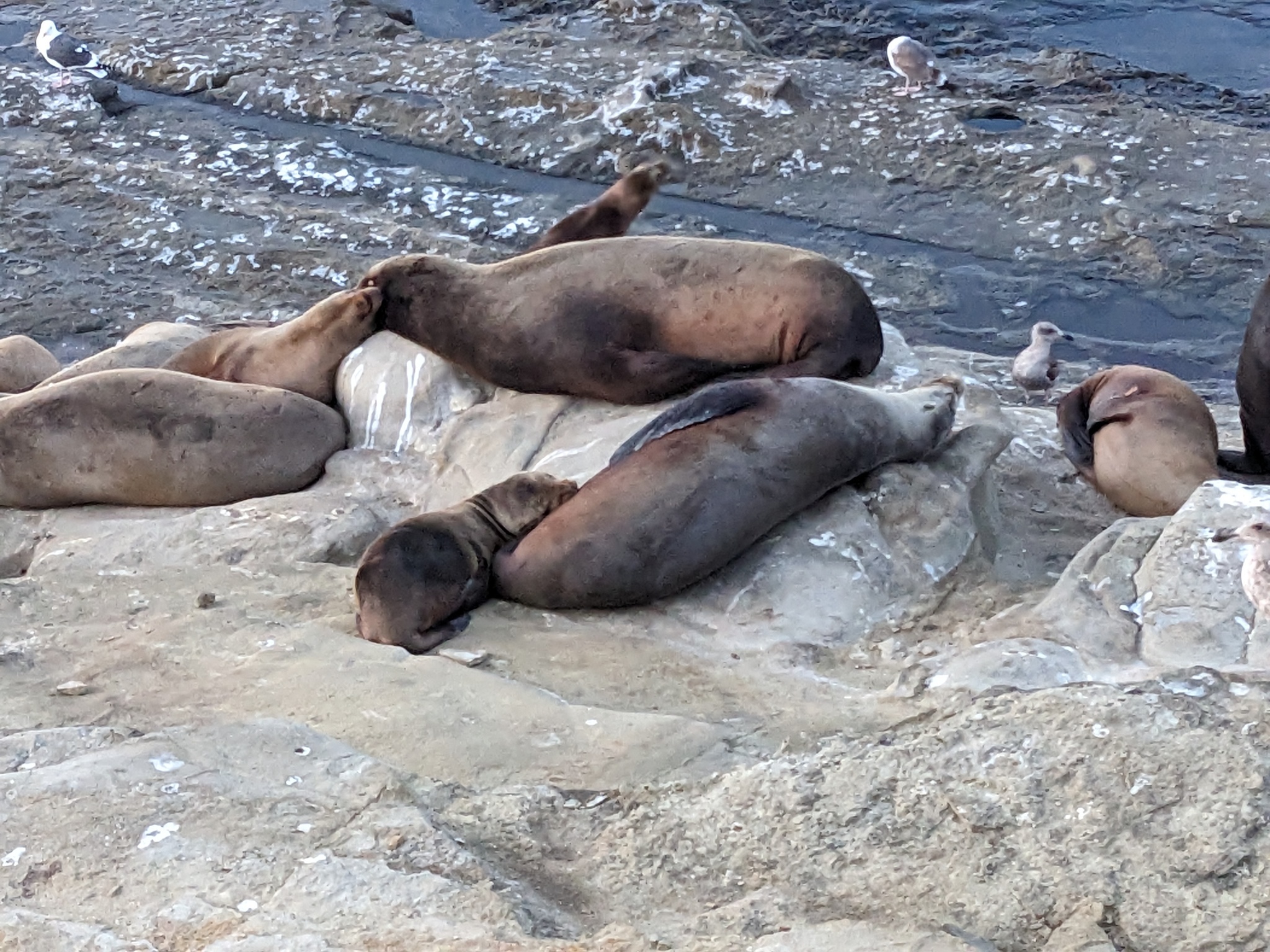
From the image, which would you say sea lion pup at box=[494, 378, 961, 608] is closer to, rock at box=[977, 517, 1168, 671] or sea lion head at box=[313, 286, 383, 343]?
rock at box=[977, 517, 1168, 671]

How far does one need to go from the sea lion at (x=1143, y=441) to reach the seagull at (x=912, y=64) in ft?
17.2

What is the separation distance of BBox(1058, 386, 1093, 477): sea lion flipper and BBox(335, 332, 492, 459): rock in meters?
2.58

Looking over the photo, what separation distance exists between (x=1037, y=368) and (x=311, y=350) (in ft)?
12.1

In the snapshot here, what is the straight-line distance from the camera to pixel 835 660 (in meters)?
4.31

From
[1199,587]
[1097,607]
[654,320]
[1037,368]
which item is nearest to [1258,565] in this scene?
[1199,587]

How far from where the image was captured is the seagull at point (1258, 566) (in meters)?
3.74

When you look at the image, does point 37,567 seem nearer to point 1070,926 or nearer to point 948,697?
point 948,697

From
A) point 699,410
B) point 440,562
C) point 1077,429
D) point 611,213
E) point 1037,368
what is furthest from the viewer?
point 1037,368

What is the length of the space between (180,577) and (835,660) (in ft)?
7.79

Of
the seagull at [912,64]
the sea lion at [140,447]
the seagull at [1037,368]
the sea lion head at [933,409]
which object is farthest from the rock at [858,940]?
the seagull at [912,64]

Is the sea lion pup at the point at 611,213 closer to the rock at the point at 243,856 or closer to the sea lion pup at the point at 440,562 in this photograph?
the sea lion pup at the point at 440,562

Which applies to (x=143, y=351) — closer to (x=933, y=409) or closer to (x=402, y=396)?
(x=402, y=396)

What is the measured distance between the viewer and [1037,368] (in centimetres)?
737

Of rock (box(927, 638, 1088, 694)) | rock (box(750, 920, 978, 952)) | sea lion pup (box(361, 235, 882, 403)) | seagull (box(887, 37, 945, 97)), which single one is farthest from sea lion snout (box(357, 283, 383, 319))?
seagull (box(887, 37, 945, 97))
